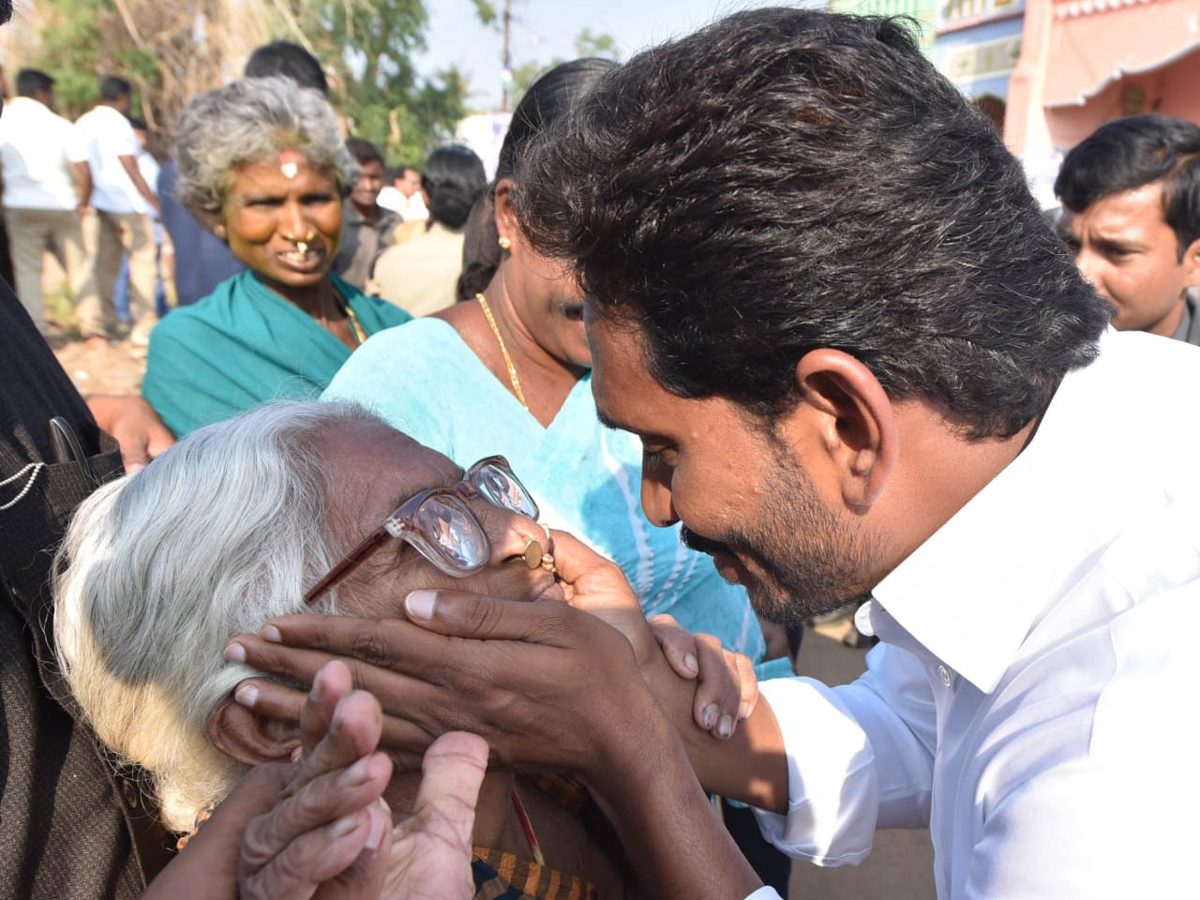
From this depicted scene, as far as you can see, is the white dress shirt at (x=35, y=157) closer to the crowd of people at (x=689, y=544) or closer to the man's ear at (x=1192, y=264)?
the crowd of people at (x=689, y=544)

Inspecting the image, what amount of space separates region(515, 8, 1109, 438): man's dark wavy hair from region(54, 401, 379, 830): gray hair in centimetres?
75

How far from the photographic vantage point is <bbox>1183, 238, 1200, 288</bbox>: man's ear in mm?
4465

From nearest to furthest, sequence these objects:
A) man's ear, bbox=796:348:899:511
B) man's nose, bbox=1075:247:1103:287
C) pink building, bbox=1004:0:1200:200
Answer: man's ear, bbox=796:348:899:511 → man's nose, bbox=1075:247:1103:287 → pink building, bbox=1004:0:1200:200

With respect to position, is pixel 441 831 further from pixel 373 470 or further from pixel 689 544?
pixel 689 544

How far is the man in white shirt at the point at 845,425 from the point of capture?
1.52 metres

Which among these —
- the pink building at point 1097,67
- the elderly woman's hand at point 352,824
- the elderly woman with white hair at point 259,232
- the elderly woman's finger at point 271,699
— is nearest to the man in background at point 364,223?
the elderly woman with white hair at point 259,232

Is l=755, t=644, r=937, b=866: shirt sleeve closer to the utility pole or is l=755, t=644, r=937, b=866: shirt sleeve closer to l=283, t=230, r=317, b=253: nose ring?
l=283, t=230, r=317, b=253: nose ring

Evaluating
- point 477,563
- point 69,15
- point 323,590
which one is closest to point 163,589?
point 323,590

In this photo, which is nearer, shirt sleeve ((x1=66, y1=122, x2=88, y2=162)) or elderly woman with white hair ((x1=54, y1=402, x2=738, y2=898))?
elderly woman with white hair ((x1=54, y1=402, x2=738, y2=898))

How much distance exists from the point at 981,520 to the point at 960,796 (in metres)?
0.51

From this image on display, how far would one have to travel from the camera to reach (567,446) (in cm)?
271

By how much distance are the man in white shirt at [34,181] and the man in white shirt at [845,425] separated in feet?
29.3

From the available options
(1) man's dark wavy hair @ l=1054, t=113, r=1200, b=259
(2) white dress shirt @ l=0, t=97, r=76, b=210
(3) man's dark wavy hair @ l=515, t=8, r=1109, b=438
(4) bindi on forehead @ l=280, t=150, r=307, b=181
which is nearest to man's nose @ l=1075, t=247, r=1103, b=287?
(1) man's dark wavy hair @ l=1054, t=113, r=1200, b=259

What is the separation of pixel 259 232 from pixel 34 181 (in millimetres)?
6781
